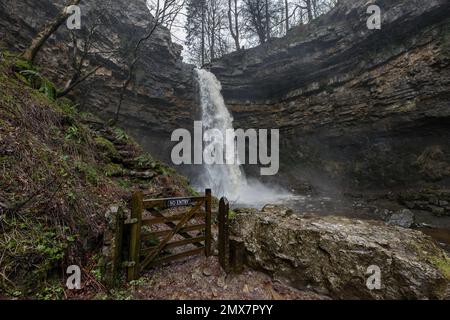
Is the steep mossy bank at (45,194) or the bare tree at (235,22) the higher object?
the bare tree at (235,22)

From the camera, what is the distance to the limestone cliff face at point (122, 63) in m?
10.9

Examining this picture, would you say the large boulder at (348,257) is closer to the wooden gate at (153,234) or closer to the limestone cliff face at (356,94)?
the wooden gate at (153,234)

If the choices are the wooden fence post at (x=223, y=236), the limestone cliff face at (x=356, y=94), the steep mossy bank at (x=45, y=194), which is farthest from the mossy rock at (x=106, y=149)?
the limestone cliff face at (x=356, y=94)

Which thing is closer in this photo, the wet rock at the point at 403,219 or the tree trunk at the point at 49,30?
the tree trunk at the point at 49,30

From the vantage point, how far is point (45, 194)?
11.8ft

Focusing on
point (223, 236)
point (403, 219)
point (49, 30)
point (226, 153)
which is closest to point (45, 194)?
point (223, 236)

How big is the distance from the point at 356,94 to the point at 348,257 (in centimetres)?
1427

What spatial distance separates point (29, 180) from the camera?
144 inches

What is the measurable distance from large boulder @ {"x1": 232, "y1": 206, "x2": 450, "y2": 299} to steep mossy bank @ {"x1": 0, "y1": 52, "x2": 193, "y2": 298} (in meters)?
2.97

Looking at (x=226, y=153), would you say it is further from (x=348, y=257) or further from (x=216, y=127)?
(x=348, y=257)

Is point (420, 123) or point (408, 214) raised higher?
point (420, 123)
